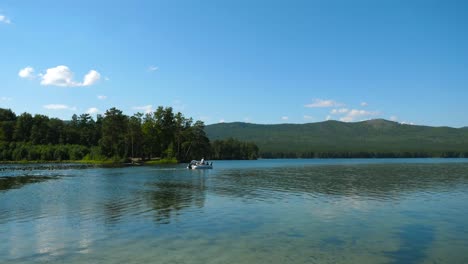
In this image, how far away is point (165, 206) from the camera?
108 ft

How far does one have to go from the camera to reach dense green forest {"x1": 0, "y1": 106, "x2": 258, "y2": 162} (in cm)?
14738

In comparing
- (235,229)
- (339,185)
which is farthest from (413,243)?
(339,185)

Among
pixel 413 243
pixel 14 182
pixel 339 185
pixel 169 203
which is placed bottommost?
pixel 413 243

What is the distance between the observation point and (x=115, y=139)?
147 metres

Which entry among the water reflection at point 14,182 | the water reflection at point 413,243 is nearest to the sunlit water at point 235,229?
the water reflection at point 413,243

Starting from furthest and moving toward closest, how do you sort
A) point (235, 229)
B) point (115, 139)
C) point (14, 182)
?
point (115, 139)
point (14, 182)
point (235, 229)

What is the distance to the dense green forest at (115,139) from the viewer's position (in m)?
147

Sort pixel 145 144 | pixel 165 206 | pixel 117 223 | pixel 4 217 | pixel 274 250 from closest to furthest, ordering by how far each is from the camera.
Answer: pixel 274 250 < pixel 117 223 < pixel 4 217 < pixel 165 206 < pixel 145 144

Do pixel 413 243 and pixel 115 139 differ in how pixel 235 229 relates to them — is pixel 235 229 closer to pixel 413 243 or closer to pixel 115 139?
pixel 413 243

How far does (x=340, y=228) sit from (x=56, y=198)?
27.8 meters

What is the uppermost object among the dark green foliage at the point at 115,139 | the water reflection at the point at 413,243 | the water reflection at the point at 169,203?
the dark green foliage at the point at 115,139

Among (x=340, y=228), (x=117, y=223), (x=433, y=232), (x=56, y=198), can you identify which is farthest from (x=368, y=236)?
(x=56, y=198)

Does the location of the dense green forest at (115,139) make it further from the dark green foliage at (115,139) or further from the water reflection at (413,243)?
the water reflection at (413,243)

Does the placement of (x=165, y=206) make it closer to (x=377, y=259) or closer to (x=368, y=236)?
(x=368, y=236)
